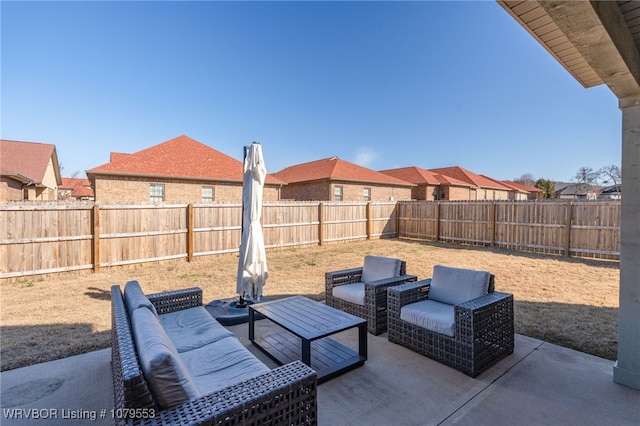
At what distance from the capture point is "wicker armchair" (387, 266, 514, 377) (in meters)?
3.18

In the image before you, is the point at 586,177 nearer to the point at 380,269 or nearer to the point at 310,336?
the point at 380,269

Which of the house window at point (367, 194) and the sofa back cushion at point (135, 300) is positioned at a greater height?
the house window at point (367, 194)

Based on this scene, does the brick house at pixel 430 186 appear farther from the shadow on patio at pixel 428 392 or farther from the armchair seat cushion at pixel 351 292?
the shadow on patio at pixel 428 392

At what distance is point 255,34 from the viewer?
1219 cm

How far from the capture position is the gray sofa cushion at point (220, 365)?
2.21 meters

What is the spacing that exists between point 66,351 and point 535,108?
20.0 metres

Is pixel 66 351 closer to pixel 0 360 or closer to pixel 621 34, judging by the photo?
pixel 0 360

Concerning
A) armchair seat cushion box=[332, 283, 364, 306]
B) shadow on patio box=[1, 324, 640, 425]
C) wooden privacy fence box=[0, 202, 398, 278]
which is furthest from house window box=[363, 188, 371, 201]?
shadow on patio box=[1, 324, 640, 425]

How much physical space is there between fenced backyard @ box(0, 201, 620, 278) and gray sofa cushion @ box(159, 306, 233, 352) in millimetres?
6195

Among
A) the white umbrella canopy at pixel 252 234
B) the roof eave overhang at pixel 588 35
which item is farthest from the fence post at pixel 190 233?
the roof eave overhang at pixel 588 35

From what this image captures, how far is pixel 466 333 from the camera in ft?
10.5

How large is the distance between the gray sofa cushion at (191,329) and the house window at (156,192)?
12.2 m

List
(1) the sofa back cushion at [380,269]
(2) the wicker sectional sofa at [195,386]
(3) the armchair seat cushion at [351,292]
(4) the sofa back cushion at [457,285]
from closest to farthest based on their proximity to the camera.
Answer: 1. (2) the wicker sectional sofa at [195,386]
2. (4) the sofa back cushion at [457,285]
3. (3) the armchair seat cushion at [351,292]
4. (1) the sofa back cushion at [380,269]

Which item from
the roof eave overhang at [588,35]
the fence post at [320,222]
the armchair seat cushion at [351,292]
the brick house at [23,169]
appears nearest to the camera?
the roof eave overhang at [588,35]
